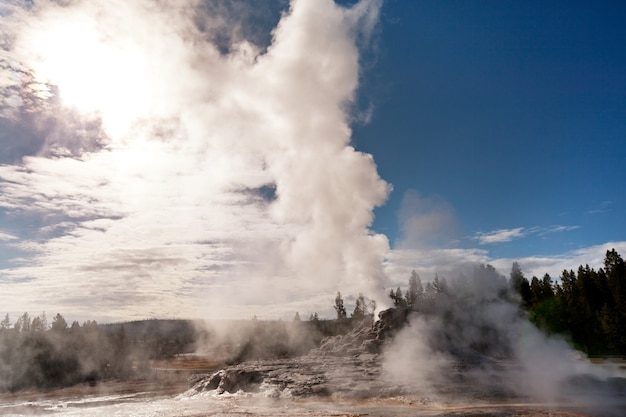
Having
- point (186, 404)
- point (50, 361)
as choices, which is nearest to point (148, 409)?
point (186, 404)

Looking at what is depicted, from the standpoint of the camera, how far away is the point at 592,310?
62.2 m

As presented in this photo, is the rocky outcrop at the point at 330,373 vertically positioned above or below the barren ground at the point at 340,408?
above

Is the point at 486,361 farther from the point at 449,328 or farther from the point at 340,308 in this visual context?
the point at 340,308

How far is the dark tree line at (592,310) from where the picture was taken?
55.0 meters

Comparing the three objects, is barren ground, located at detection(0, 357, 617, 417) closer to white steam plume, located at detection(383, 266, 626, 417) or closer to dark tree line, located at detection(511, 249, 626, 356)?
Result: white steam plume, located at detection(383, 266, 626, 417)

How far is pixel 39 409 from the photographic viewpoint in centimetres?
3203

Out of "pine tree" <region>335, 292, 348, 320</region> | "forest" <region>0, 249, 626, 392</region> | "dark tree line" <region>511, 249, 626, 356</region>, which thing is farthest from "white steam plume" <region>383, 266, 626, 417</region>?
"pine tree" <region>335, 292, 348, 320</region>

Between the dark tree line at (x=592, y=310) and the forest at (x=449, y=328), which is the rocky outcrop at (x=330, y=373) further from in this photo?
the dark tree line at (x=592, y=310)

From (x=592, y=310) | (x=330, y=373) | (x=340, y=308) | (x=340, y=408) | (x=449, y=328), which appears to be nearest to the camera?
(x=340, y=408)

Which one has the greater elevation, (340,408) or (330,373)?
(330,373)

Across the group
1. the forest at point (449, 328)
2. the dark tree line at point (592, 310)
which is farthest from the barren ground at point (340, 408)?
the dark tree line at point (592, 310)

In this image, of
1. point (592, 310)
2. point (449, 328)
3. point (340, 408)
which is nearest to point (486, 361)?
point (449, 328)

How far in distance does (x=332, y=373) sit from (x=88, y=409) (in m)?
18.9

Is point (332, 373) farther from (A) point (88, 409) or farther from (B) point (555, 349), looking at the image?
(B) point (555, 349)
